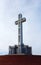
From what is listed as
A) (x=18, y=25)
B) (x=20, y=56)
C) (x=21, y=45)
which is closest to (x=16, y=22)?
(x=18, y=25)

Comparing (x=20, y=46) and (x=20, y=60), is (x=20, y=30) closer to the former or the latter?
(x=20, y=46)

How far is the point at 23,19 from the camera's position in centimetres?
2319

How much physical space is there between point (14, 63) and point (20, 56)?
1231 mm

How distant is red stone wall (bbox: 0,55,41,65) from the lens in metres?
19.9

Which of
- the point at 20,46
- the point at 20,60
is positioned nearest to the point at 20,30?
the point at 20,46

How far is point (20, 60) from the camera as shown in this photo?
788 inches

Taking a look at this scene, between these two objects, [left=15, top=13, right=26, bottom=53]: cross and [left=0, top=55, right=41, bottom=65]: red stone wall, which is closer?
[left=0, top=55, right=41, bottom=65]: red stone wall

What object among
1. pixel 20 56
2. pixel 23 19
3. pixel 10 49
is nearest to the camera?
pixel 20 56

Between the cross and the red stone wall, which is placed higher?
the cross

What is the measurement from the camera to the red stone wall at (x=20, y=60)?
65.3 feet

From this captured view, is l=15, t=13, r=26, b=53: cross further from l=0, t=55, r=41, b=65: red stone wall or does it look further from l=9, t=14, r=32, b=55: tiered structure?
l=0, t=55, r=41, b=65: red stone wall

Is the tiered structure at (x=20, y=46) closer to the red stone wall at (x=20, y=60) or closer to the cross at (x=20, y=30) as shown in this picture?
the cross at (x=20, y=30)

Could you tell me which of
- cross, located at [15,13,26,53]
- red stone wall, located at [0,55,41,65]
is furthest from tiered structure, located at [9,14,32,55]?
red stone wall, located at [0,55,41,65]

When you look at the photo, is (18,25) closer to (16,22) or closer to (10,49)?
(16,22)
